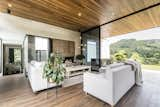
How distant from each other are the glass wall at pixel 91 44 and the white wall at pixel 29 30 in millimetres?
514

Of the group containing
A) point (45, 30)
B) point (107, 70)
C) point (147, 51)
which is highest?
point (45, 30)

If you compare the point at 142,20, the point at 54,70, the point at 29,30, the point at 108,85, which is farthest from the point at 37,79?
the point at 142,20

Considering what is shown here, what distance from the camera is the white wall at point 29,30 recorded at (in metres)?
4.14

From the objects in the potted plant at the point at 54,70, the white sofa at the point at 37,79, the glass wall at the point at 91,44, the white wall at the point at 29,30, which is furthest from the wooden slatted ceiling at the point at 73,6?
the glass wall at the point at 91,44

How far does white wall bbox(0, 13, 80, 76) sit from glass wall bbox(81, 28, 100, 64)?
514 mm

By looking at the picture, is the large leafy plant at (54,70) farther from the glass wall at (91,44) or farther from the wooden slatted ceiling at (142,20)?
the wooden slatted ceiling at (142,20)

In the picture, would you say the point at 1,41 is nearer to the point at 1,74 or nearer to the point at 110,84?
the point at 1,74

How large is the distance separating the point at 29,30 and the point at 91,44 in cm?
358

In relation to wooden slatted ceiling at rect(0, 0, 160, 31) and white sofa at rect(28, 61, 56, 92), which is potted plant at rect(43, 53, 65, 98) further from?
wooden slatted ceiling at rect(0, 0, 160, 31)

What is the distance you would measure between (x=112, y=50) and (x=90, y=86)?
24.8 feet

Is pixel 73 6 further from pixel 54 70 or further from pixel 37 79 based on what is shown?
pixel 37 79

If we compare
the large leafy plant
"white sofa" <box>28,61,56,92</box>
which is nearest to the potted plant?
the large leafy plant

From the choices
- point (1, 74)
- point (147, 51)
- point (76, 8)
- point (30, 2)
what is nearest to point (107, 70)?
point (76, 8)

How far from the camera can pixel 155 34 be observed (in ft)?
22.0
